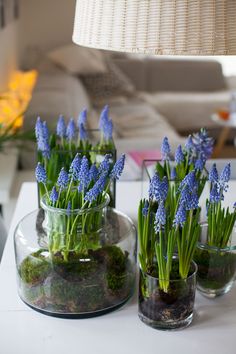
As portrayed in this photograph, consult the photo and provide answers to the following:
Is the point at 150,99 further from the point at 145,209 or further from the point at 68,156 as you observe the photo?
the point at 145,209

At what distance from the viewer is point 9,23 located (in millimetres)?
3729

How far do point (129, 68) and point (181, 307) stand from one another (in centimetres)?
431

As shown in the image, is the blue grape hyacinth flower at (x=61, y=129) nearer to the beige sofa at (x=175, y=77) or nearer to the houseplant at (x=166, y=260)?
the houseplant at (x=166, y=260)

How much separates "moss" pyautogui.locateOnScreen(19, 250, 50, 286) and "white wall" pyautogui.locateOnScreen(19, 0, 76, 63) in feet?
13.0

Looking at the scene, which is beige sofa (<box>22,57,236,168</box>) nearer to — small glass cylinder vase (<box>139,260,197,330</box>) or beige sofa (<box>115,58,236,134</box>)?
beige sofa (<box>115,58,236,134</box>)

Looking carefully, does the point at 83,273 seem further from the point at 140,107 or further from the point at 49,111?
the point at 140,107

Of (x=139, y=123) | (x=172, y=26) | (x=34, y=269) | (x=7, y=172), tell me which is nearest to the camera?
Answer: (x=172, y=26)

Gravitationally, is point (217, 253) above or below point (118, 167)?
below

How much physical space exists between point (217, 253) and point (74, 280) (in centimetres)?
27

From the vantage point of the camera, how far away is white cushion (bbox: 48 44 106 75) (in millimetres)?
4355

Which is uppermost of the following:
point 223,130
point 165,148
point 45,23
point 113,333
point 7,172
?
point 165,148

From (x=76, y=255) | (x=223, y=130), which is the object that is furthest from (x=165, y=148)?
(x=223, y=130)

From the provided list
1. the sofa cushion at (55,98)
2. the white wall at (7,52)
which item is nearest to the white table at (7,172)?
the sofa cushion at (55,98)

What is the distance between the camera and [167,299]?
889 mm
